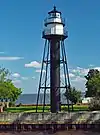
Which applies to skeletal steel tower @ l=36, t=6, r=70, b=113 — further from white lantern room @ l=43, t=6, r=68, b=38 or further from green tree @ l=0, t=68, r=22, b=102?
green tree @ l=0, t=68, r=22, b=102

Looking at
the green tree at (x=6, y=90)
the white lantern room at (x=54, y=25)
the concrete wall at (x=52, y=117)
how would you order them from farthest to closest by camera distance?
the green tree at (x=6, y=90)
the white lantern room at (x=54, y=25)
the concrete wall at (x=52, y=117)

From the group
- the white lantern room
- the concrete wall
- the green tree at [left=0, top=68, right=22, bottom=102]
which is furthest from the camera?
the green tree at [left=0, top=68, right=22, bottom=102]

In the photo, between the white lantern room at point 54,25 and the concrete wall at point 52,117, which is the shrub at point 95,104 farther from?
the white lantern room at point 54,25

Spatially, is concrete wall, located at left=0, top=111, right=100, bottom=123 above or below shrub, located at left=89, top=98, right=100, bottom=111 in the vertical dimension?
below

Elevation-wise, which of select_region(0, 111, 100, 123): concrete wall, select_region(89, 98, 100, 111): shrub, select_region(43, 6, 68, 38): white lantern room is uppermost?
select_region(43, 6, 68, 38): white lantern room

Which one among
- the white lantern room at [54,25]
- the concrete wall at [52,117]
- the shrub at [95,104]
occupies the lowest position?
the concrete wall at [52,117]

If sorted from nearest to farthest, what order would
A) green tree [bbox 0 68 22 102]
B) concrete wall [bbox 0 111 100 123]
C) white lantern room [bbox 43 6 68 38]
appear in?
1. concrete wall [bbox 0 111 100 123]
2. white lantern room [bbox 43 6 68 38]
3. green tree [bbox 0 68 22 102]

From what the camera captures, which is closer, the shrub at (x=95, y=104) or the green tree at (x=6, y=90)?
the shrub at (x=95, y=104)

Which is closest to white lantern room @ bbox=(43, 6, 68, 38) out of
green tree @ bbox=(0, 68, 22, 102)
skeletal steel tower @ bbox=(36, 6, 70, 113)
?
skeletal steel tower @ bbox=(36, 6, 70, 113)

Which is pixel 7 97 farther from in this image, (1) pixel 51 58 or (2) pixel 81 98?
(1) pixel 51 58

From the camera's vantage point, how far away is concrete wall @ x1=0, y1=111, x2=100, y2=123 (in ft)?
136

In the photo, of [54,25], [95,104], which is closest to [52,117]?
[95,104]

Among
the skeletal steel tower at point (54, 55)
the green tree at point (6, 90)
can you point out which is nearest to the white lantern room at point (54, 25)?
the skeletal steel tower at point (54, 55)

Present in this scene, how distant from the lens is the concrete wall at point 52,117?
41.6 meters
